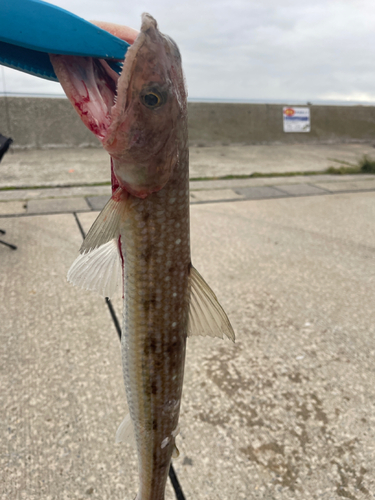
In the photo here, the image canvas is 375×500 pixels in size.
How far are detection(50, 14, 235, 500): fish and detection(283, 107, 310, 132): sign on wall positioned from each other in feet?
35.1

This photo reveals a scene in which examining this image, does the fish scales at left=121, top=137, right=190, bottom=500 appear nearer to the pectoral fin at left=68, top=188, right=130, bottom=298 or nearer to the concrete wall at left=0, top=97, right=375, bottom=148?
the pectoral fin at left=68, top=188, right=130, bottom=298

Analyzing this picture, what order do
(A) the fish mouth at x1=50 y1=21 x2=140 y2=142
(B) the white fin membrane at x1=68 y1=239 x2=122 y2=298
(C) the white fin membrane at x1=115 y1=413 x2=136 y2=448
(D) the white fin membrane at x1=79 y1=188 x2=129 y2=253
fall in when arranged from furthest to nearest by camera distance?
(C) the white fin membrane at x1=115 y1=413 x2=136 y2=448 → (B) the white fin membrane at x1=68 y1=239 x2=122 y2=298 → (D) the white fin membrane at x1=79 y1=188 x2=129 y2=253 → (A) the fish mouth at x1=50 y1=21 x2=140 y2=142

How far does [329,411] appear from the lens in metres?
2.22

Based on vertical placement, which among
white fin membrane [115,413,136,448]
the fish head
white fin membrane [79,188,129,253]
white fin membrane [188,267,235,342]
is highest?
the fish head

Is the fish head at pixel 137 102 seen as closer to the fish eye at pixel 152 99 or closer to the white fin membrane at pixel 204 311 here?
the fish eye at pixel 152 99

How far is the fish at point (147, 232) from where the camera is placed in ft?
2.95

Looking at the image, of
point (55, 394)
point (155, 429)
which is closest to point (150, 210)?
point (155, 429)

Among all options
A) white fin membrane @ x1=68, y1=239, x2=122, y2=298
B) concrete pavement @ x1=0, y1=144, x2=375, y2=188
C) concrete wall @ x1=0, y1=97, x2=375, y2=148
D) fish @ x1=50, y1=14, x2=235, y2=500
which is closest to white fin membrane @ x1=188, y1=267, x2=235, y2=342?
fish @ x1=50, y1=14, x2=235, y2=500

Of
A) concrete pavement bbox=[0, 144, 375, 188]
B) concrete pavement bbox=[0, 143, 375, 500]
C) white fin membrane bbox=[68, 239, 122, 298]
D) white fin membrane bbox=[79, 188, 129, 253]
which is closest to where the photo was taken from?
white fin membrane bbox=[79, 188, 129, 253]

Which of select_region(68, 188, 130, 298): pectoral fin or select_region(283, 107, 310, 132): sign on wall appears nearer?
select_region(68, 188, 130, 298): pectoral fin

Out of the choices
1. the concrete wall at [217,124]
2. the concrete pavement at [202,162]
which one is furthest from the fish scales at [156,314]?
the concrete wall at [217,124]

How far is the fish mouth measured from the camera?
34.4 inches

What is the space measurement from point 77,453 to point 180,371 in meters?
1.01

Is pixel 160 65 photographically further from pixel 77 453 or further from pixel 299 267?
pixel 299 267
